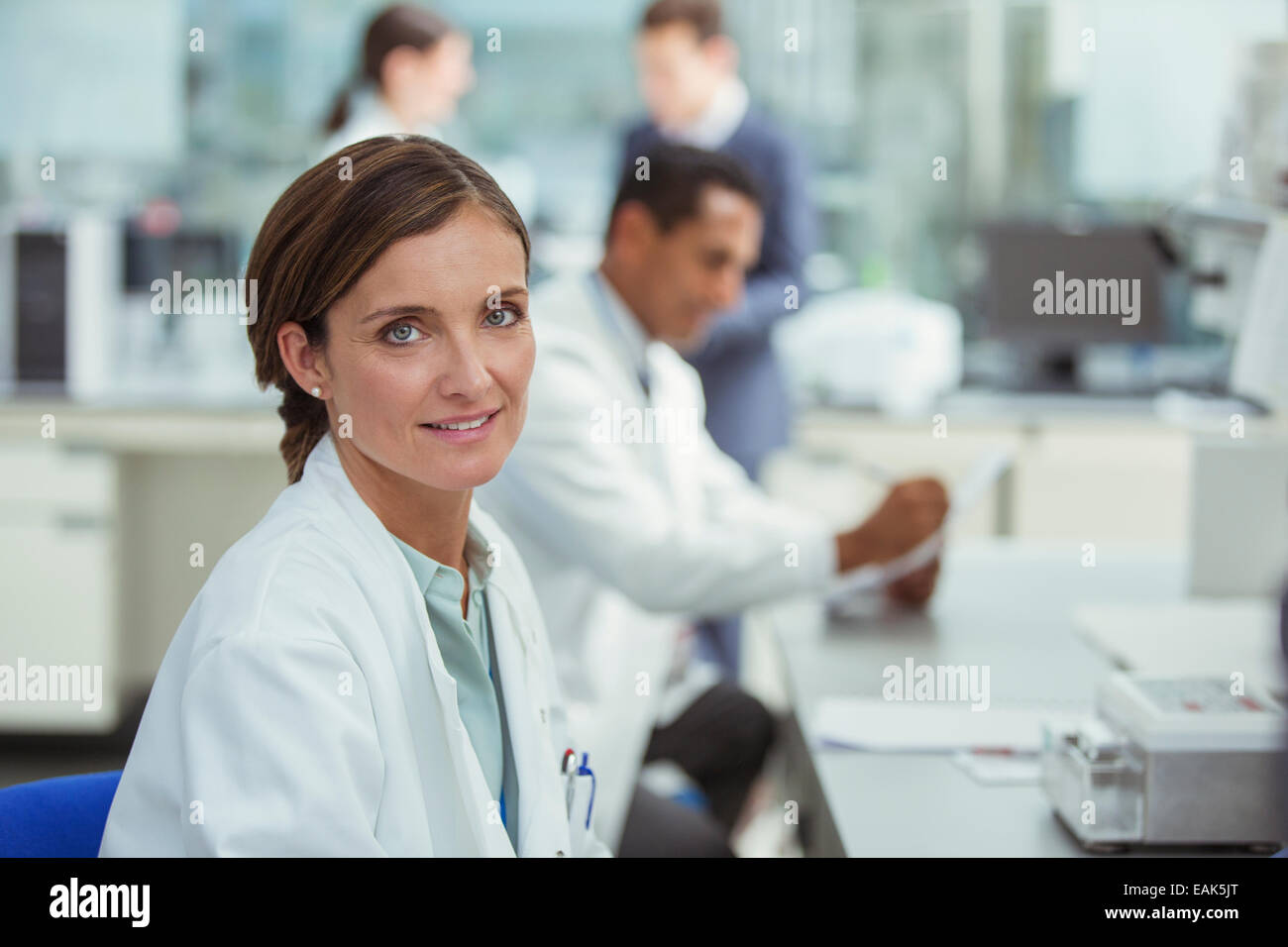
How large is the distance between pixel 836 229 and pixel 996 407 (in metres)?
0.97

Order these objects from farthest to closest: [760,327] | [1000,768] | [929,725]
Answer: [760,327] → [929,725] → [1000,768]

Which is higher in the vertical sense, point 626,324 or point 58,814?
point 626,324

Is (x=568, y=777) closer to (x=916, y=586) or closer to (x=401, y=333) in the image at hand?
(x=401, y=333)

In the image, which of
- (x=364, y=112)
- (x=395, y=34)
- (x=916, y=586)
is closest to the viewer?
(x=916, y=586)

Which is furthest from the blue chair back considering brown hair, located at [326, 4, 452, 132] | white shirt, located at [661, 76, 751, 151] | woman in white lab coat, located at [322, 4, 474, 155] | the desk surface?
white shirt, located at [661, 76, 751, 151]

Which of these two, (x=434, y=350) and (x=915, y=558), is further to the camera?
(x=915, y=558)

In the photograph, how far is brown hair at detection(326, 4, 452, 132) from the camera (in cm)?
268

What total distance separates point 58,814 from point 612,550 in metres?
0.68

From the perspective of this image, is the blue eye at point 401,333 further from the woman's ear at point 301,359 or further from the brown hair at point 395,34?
the brown hair at point 395,34

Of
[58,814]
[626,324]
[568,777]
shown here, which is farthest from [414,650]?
[626,324]

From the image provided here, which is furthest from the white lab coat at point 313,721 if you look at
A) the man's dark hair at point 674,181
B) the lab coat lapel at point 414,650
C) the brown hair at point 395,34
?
the brown hair at point 395,34

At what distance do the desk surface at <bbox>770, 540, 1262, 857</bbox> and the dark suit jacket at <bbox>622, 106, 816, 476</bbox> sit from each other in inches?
29.8

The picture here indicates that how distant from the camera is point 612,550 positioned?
4.92 ft
